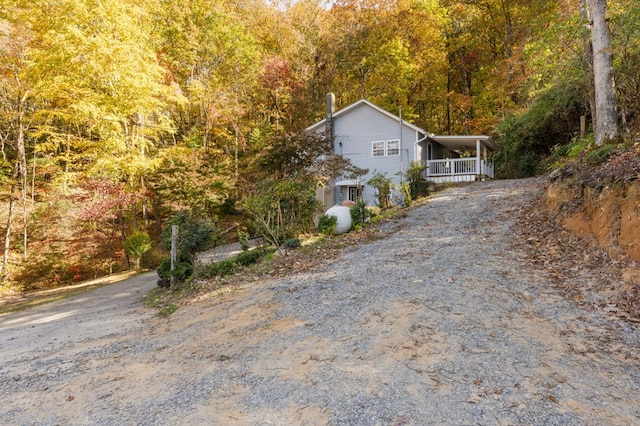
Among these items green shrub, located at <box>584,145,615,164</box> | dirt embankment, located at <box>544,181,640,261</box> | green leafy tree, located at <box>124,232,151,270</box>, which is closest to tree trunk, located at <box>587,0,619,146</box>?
green shrub, located at <box>584,145,615,164</box>

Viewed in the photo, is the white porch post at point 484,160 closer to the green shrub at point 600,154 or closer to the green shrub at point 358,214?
the green shrub at point 358,214

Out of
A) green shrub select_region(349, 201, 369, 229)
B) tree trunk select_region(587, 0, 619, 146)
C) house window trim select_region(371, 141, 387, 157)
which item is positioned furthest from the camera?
house window trim select_region(371, 141, 387, 157)

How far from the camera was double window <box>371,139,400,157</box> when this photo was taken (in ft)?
60.2

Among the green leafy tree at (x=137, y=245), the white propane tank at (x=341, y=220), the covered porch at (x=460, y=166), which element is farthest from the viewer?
the covered porch at (x=460, y=166)

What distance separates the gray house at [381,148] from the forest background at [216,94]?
165 cm

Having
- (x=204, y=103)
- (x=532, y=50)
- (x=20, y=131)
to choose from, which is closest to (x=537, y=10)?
(x=532, y=50)

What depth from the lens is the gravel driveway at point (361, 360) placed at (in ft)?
8.79

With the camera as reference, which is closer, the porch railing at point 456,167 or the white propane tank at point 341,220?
the white propane tank at point 341,220

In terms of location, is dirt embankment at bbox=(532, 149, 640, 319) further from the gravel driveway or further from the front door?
the front door

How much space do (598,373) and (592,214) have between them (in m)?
3.79

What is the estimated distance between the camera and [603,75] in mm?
7512

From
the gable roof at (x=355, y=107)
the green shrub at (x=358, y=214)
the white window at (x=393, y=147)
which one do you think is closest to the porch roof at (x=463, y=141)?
the gable roof at (x=355, y=107)

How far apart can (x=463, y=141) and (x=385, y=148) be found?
468cm

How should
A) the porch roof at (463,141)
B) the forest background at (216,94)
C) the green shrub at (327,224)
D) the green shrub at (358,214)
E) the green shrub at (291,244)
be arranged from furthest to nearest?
the porch roof at (463,141) < the forest background at (216,94) < the green shrub at (358,214) < the green shrub at (327,224) < the green shrub at (291,244)
